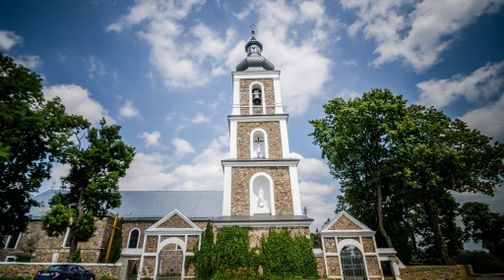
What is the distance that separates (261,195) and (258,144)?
12.7ft

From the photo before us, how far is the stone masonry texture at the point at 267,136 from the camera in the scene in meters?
16.4

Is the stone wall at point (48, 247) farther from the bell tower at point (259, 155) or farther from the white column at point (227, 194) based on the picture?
the bell tower at point (259, 155)

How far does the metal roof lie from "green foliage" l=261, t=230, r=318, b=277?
14.0 m

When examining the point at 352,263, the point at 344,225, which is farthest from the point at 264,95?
the point at 352,263

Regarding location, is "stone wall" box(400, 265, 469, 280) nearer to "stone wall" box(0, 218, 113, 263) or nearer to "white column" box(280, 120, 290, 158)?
"white column" box(280, 120, 290, 158)

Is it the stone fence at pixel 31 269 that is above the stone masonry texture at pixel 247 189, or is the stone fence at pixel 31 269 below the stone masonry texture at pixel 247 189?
below

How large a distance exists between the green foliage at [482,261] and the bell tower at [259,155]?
19539 millimetres

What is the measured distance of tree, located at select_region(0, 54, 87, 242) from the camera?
516 inches

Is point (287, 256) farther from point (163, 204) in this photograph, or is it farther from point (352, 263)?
point (163, 204)

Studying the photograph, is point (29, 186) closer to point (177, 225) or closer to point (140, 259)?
point (140, 259)

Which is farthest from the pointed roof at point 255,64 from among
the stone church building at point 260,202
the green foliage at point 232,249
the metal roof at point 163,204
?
the metal roof at point 163,204

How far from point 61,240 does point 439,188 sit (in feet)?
112

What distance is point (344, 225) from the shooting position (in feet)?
50.3

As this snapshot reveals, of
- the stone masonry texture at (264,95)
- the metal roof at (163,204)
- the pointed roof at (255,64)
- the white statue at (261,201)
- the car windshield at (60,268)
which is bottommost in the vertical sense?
the car windshield at (60,268)
